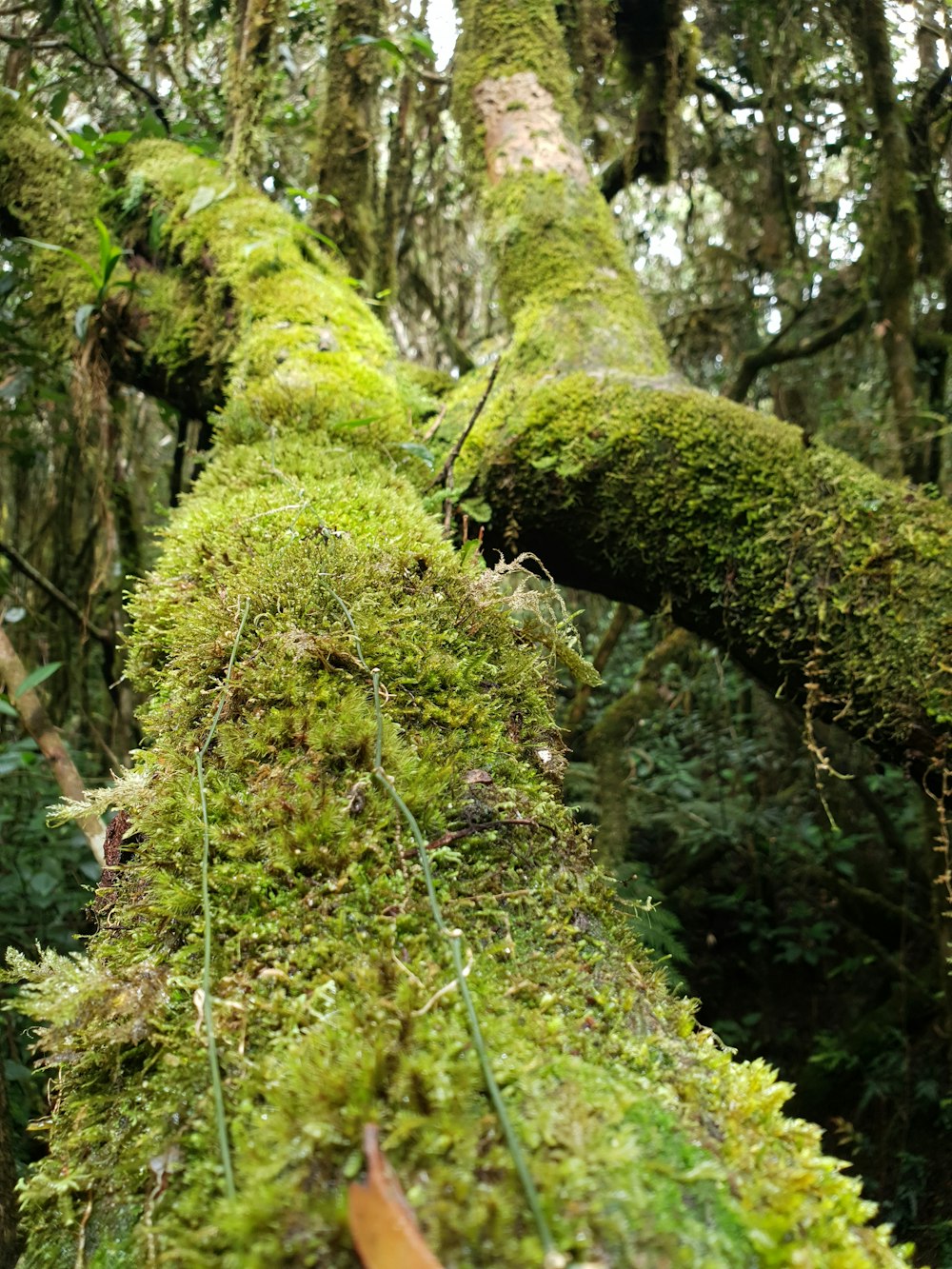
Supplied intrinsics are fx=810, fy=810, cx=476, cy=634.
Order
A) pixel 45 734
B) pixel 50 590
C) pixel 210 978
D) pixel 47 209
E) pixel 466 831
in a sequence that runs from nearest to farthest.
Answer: pixel 210 978
pixel 466 831
pixel 45 734
pixel 47 209
pixel 50 590

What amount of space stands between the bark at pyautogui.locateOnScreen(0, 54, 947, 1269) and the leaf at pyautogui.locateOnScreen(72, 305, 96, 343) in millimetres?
1509

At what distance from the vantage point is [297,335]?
2611 millimetres

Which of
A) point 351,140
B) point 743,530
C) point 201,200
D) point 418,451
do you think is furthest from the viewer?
point 351,140

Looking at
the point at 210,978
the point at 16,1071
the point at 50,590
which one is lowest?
the point at 16,1071

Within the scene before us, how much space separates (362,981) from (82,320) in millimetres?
2876

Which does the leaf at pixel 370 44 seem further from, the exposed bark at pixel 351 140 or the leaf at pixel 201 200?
the leaf at pixel 201 200

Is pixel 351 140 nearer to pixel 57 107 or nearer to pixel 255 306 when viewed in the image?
pixel 57 107

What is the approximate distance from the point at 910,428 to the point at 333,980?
4.17 metres

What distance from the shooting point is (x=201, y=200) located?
10.1 feet

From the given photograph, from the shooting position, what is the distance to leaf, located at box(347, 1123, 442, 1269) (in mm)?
533

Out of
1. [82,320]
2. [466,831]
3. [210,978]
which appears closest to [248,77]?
[82,320]


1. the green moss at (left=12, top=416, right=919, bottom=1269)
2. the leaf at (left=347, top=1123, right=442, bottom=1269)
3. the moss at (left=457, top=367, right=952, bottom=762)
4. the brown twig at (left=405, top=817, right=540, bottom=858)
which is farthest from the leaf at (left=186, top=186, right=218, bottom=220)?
the leaf at (left=347, top=1123, right=442, bottom=1269)

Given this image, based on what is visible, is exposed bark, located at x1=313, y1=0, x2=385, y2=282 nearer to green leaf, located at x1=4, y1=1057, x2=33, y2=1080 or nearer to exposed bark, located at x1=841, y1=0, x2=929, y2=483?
exposed bark, located at x1=841, y1=0, x2=929, y2=483

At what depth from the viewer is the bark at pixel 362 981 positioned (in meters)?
0.61
